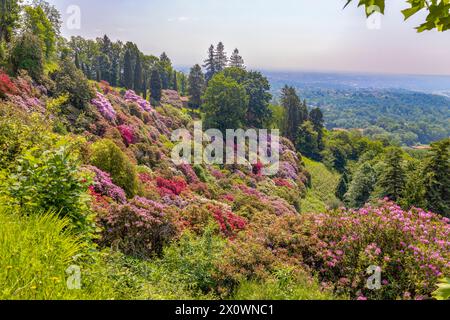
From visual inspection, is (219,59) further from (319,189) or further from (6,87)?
(6,87)

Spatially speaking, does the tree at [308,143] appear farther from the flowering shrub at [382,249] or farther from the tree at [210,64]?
the flowering shrub at [382,249]

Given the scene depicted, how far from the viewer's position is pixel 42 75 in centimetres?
2166

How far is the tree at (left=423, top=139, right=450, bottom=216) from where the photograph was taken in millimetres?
27359

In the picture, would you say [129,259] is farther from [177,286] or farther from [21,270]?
[21,270]

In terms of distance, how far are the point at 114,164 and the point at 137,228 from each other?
546 centimetres

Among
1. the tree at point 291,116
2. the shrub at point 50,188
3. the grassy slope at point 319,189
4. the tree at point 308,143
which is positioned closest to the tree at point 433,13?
the shrub at point 50,188

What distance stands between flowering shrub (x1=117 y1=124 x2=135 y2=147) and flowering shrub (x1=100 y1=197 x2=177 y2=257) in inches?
530

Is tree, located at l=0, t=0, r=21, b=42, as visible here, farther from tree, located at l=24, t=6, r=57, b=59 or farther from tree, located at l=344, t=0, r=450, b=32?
tree, located at l=344, t=0, r=450, b=32

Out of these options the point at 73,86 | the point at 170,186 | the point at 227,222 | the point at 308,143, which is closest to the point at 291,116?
the point at 308,143

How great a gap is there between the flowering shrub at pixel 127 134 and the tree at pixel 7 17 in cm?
1813

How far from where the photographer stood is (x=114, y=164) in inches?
515

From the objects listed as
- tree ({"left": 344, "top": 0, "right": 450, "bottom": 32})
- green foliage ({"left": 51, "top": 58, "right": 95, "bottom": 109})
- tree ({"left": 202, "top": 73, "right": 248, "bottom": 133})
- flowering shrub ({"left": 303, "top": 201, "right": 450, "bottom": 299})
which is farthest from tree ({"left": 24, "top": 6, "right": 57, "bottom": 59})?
tree ({"left": 344, "top": 0, "right": 450, "bottom": 32})
